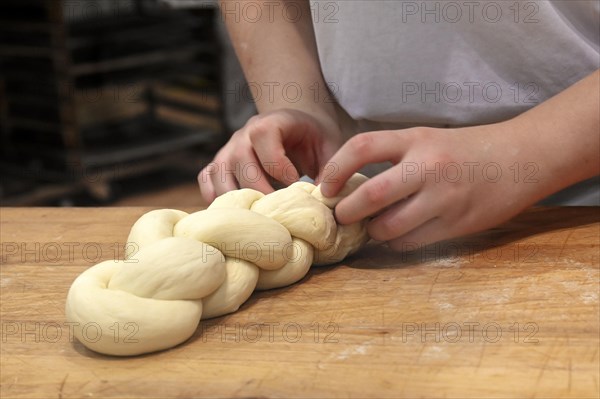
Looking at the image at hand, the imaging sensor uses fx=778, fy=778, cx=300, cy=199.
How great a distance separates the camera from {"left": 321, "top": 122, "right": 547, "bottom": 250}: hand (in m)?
1.09

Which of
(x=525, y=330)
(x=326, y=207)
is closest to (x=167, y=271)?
(x=326, y=207)

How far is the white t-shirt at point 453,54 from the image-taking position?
1.33 metres

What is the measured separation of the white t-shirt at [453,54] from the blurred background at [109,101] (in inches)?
55.2

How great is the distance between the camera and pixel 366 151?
1.08m

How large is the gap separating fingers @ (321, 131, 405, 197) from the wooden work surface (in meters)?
0.16

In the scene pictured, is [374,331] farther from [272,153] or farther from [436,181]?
[272,153]

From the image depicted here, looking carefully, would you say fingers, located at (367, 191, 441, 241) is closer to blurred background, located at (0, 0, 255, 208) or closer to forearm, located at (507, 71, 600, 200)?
forearm, located at (507, 71, 600, 200)

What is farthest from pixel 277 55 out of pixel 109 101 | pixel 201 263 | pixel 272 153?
pixel 109 101

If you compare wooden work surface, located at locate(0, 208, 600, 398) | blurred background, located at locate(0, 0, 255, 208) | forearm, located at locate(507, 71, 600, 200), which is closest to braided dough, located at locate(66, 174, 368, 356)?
wooden work surface, located at locate(0, 208, 600, 398)

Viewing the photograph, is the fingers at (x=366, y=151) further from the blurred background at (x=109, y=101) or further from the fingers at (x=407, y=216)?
the blurred background at (x=109, y=101)

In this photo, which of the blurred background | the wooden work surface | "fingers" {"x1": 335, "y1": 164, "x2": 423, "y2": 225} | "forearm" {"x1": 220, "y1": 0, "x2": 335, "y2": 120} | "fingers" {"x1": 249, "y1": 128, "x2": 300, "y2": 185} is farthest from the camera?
the blurred background

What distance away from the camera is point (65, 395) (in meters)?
0.84

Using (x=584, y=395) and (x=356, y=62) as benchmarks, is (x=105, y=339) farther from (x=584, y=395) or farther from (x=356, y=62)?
(x=356, y=62)

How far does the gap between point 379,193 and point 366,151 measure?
61 millimetres
